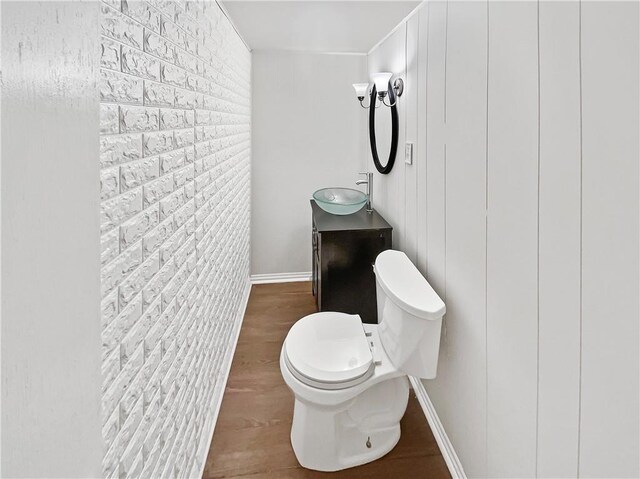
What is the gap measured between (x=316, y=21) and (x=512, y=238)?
2056mm

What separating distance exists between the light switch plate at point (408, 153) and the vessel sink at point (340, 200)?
77cm

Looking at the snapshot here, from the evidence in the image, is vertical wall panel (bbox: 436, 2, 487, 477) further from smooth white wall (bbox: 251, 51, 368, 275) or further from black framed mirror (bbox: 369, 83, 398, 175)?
smooth white wall (bbox: 251, 51, 368, 275)

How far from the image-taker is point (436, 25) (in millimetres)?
1771

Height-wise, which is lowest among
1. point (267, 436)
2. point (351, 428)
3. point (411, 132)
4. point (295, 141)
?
point (267, 436)

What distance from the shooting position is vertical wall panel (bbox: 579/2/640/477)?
76cm

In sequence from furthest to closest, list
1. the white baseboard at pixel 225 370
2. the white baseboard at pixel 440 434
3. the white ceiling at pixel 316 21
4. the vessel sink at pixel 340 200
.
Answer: the vessel sink at pixel 340 200 < the white ceiling at pixel 316 21 < the white baseboard at pixel 225 370 < the white baseboard at pixel 440 434

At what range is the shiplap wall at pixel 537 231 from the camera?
2.60ft

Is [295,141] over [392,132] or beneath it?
over

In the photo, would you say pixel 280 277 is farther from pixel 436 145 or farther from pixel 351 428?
pixel 436 145

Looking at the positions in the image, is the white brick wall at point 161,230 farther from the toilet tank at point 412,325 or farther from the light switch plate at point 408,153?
the light switch plate at point 408,153

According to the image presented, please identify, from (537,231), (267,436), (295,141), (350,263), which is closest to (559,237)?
(537,231)

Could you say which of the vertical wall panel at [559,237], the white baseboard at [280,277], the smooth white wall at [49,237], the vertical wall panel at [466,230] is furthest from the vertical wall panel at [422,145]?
the white baseboard at [280,277]

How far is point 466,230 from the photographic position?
1519mm

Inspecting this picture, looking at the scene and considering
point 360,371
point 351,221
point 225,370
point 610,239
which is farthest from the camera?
point 351,221
